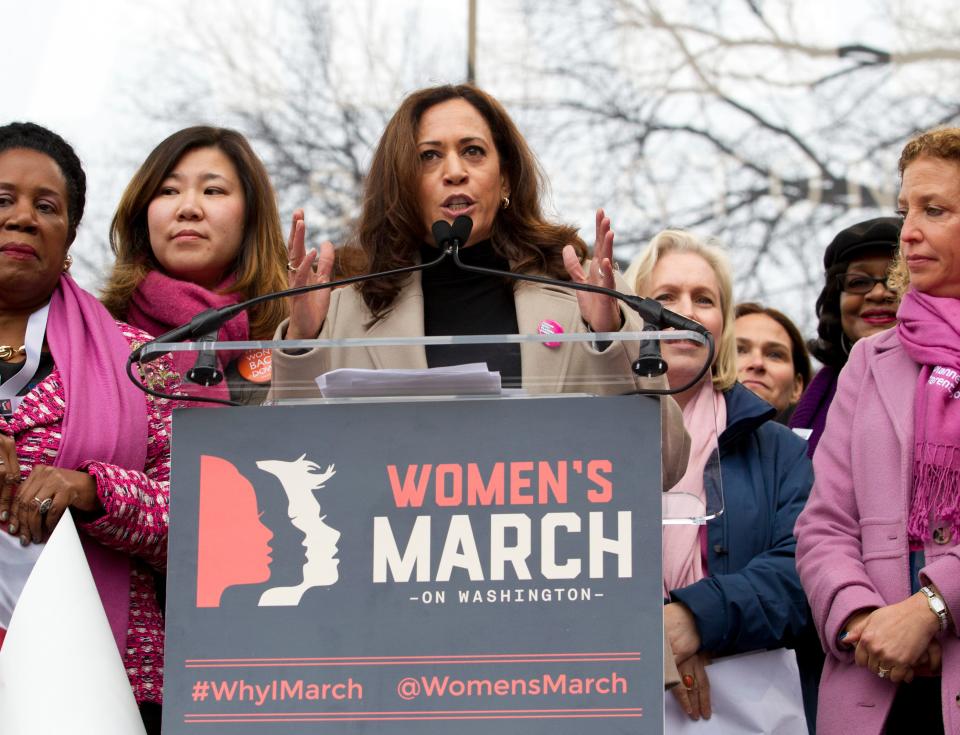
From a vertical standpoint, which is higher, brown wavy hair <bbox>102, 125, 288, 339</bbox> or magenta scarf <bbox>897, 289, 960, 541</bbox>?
brown wavy hair <bbox>102, 125, 288, 339</bbox>

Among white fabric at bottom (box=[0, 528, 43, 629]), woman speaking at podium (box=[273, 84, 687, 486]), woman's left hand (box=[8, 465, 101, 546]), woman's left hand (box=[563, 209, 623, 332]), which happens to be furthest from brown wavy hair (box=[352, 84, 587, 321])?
white fabric at bottom (box=[0, 528, 43, 629])

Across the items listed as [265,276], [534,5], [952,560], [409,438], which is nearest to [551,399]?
[409,438]

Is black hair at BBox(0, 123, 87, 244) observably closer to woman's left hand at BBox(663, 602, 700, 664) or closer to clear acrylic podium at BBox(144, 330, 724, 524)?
clear acrylic podium at BBox(144, 330, 724, 524)

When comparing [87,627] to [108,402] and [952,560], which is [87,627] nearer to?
[108,402]

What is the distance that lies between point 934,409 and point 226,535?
1.67 metres

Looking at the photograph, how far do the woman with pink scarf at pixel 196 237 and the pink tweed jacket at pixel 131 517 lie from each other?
641 mm

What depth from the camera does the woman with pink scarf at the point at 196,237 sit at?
382 cm

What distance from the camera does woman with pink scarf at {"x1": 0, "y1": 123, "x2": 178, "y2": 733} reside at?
9.71 ft

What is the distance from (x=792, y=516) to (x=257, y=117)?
212 inches

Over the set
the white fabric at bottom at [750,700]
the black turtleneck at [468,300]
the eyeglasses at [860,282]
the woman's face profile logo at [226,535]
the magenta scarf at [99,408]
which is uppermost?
the eyeglasses at [860,282]

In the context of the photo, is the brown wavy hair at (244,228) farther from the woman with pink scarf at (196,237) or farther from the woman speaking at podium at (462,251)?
the woman speaking at podium at (462,251)

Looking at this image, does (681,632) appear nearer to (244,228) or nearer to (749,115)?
(244,228)

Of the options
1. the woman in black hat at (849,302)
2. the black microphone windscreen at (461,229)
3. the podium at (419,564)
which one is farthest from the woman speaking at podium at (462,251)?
the woman in black hat at (849,302)

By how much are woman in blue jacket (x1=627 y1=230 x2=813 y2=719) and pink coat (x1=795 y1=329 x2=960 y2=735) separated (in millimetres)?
252
